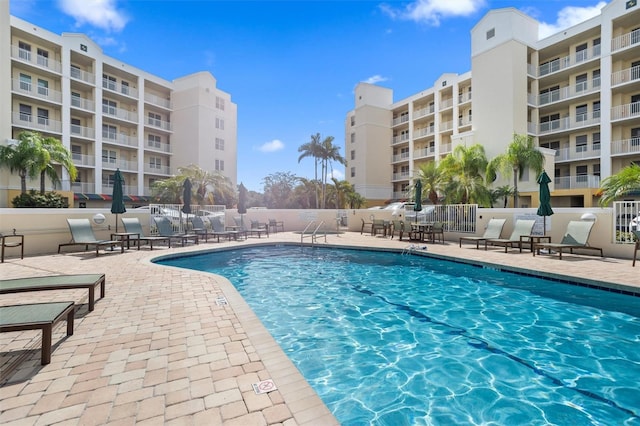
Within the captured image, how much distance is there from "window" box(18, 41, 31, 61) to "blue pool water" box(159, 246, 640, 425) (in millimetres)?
30218

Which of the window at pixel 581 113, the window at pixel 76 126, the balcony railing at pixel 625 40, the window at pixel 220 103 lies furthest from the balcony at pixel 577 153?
the window at pixel 76 126

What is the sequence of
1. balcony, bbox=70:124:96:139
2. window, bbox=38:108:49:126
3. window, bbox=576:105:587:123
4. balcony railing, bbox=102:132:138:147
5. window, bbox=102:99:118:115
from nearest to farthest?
1. window, bbox=576:105:587:123
2. window, bbox=38:108:49:126
3. balcony, bbox=70:124:96:139
4. window, bbox=102:99:118:115
5. balcony railing, bbox=102:132:138:147

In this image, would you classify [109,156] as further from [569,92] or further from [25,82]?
[569,92]

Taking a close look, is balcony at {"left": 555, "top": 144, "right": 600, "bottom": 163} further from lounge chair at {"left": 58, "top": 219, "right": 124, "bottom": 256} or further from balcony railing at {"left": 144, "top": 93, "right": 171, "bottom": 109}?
balcony railing at {"left": 144, "top": 93, "right": 171, "bottom": 109}

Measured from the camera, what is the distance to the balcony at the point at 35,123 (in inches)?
964

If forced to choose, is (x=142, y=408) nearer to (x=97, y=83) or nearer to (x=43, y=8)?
(x=43, y=8)

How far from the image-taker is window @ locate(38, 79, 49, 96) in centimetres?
2584

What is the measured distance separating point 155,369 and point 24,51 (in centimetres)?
3382

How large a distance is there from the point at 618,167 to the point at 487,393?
2921 cm

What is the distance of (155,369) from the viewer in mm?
2852

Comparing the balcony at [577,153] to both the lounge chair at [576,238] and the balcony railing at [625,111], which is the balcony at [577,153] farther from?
the lounge chair at [576,238]

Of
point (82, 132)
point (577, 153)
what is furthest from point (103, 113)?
point (577, 153)

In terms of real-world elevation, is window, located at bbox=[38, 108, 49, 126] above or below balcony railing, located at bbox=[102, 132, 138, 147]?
above

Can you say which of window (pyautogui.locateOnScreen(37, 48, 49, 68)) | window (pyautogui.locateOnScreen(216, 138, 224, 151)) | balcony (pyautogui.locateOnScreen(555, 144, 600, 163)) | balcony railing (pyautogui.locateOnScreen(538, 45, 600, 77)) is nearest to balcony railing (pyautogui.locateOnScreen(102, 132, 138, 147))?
window (pyautogui.locateOnScreen(37, 48, 49, 68))
